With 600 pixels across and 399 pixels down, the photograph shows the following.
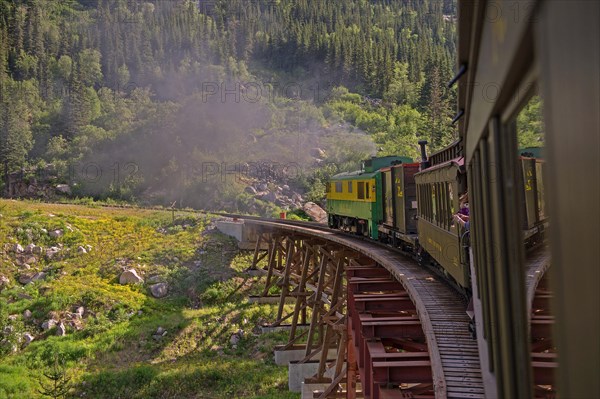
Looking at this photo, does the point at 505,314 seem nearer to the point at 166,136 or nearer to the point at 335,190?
the point at 335,190

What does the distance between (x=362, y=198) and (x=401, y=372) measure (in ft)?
38.0

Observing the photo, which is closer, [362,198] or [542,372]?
[542,372]

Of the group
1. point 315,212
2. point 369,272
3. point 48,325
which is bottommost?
point 48,325

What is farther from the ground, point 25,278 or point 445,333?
point 445,333

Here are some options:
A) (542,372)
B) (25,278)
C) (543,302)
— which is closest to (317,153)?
(25,278)

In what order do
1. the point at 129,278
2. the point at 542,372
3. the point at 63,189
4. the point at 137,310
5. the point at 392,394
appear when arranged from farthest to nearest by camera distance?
1. the point at 63,189
2. the point at 129,278
3. the point at 137,310
4. the point at 392,394
5. the point at 542,372

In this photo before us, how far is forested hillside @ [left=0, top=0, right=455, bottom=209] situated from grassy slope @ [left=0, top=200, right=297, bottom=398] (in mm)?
14815

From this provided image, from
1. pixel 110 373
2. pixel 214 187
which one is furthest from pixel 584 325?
pixel 214 187

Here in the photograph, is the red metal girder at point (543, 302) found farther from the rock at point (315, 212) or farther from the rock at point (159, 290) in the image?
the rock at point (315, 212)

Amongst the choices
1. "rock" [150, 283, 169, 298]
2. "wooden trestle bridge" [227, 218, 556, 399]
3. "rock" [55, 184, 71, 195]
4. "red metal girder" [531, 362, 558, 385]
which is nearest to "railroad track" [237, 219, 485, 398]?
"wooden trestle bridge" [227, 218, 556, 399]

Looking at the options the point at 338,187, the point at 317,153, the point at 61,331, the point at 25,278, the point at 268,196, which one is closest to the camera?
the point at 338,187

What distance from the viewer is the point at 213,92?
79.9m

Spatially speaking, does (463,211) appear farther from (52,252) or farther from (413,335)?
(52,252)

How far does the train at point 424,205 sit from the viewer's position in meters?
2.74
